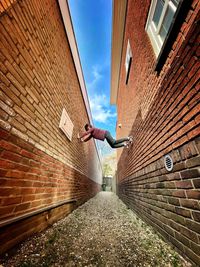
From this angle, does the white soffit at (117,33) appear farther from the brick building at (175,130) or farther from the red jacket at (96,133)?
the red jacket at (96,133)

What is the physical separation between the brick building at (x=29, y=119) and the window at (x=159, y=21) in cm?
210

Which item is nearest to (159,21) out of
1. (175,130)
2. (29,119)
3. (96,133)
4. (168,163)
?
(175,130)

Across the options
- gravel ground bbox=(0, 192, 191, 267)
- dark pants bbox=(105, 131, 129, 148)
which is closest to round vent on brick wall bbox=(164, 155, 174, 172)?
gravel ground bbox=(0, 192, 191, 267)

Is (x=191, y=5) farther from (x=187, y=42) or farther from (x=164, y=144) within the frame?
(x=164, y=144)

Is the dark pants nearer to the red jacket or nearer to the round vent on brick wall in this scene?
the red jacket

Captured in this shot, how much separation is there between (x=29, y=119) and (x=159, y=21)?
2910mm

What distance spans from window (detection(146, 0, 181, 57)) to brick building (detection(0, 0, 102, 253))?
2098mm

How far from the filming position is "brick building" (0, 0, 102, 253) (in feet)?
4.75

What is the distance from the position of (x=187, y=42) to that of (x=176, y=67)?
0.93 ft

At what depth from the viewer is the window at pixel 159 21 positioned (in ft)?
7.23

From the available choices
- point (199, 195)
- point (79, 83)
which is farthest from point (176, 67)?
point (79, 83)

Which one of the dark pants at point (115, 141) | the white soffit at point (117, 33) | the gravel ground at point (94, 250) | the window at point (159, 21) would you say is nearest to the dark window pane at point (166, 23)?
the window at point (159, 21)

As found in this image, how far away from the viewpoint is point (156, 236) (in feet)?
6.71

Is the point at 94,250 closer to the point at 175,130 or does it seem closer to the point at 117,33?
the point at 175,130
